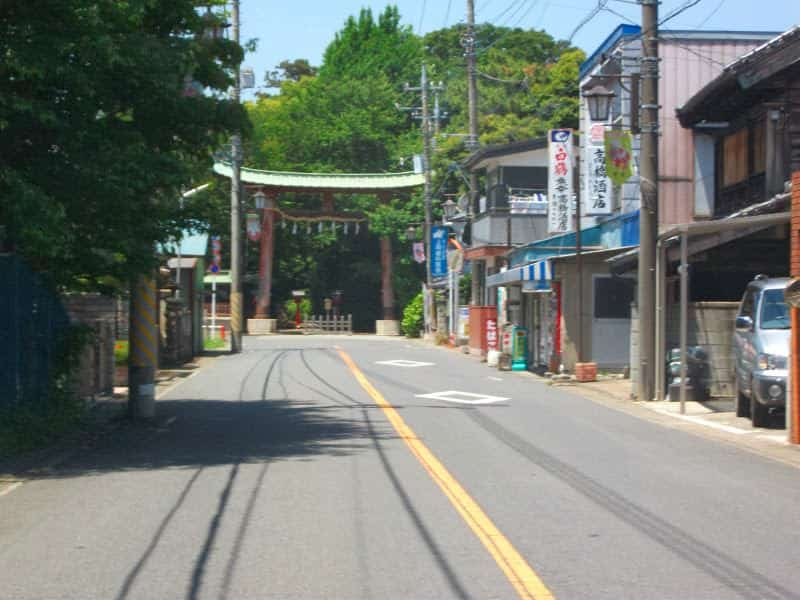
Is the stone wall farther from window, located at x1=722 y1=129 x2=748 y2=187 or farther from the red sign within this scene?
the red sign

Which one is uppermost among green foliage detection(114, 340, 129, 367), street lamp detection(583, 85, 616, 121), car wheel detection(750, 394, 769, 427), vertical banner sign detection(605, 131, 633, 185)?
street lamp detection(583, 85, 616, 121)

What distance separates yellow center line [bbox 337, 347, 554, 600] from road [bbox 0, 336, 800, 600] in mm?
27

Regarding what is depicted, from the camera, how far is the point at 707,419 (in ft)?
61.5

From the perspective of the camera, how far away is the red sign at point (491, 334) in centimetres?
3809

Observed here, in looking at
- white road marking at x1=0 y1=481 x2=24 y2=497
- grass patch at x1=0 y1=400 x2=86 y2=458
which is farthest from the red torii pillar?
white road marking at x1=0 y1=481 x2=24 y2=497

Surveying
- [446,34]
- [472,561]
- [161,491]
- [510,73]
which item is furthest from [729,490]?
[446,34]

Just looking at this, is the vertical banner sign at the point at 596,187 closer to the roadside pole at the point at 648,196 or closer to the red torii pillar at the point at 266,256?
the roadside pole at the point at 648,196

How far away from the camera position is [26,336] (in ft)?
51.7

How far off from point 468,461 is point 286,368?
19386 mm

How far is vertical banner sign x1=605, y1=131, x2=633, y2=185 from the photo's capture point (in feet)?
77.4

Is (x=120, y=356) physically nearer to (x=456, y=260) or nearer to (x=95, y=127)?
(x=95, y=127)

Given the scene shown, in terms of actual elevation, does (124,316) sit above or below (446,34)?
below

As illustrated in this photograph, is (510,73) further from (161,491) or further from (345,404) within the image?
(161,491)

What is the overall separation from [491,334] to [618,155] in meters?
15.1
